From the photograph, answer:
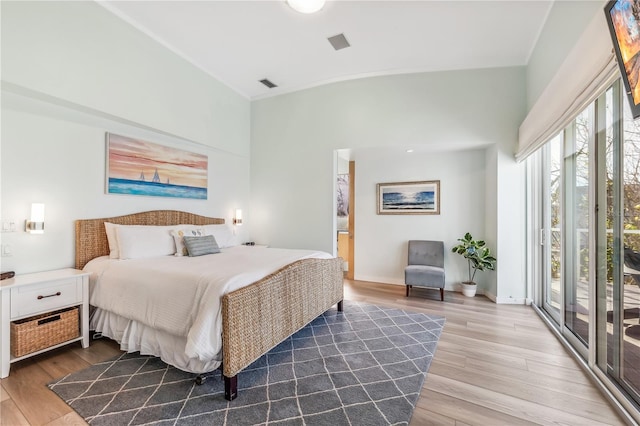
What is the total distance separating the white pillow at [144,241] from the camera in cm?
281

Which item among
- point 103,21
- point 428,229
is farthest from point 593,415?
point 103,21

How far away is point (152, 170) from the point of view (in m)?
3.48

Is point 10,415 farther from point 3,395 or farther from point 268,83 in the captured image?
point 268,83

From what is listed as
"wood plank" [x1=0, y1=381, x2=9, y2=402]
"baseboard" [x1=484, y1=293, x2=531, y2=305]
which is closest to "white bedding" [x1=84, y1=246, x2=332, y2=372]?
"wood plank" [x1=0, y1=381, x2=9, y2=402]

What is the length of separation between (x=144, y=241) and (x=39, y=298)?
0.92 m

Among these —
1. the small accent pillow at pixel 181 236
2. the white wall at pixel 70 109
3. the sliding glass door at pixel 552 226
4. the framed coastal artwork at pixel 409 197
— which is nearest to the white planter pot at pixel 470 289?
the sliding glass door at pixel 552 226

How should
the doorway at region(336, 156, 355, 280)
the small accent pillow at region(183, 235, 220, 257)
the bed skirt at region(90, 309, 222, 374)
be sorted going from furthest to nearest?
the doorway at region(336, 156, 355, 280) → the small accent pillow at region(183, 235, 220, 257) → the bed skirt at region(90, 309, 222, 374)

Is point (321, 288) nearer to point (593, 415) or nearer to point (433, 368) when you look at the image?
point (433, 368)

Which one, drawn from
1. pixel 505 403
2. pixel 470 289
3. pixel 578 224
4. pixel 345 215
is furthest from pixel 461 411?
pixel 345 215

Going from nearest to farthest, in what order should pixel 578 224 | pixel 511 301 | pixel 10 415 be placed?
pixel 10 415, pixel 578 224, pixel 511 301

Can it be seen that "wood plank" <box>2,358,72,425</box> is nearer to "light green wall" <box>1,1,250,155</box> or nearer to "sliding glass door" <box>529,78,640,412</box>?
"light green wall" <box>1,1,250,155</box>

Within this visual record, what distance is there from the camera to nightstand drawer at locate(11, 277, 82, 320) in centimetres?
207

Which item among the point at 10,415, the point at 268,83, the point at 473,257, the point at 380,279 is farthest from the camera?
the point at 380,279

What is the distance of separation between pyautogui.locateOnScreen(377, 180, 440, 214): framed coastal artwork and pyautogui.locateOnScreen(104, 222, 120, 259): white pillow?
3.80m
